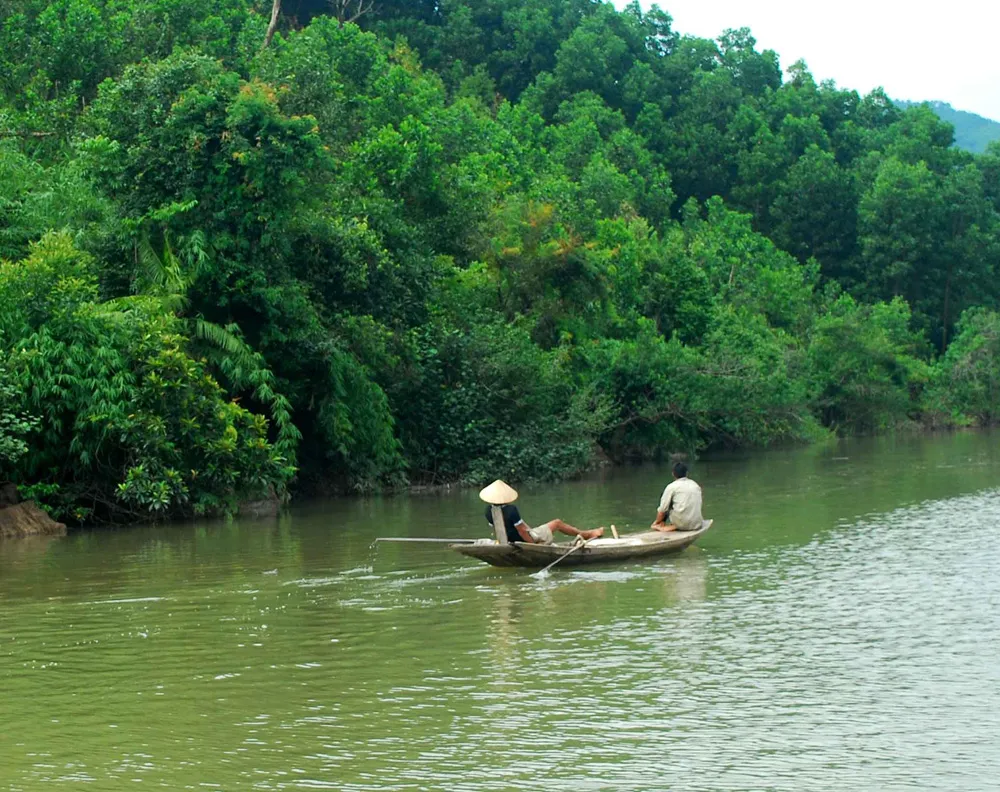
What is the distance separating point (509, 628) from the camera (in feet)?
39.4

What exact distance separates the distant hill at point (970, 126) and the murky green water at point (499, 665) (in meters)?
156

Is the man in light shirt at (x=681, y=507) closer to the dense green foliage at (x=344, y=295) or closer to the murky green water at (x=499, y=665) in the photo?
the murky green water at (x=499, y=665)

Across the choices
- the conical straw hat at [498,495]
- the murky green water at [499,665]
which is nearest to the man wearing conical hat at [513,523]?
the conical straw hat at [498,495]

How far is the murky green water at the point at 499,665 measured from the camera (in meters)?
7.77

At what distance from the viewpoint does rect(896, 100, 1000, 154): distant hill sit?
163 meters

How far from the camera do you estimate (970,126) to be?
17038 centimetres

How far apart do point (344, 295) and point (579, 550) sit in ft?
36.8

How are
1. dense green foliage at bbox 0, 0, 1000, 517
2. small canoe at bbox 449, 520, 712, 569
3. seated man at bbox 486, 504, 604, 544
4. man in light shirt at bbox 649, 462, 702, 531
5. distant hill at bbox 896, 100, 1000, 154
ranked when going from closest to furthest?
small canoe at bbox 449, 520, 712, 569 < seated man at bbox 486, 504, 604, 544 < man in light shirt at bbox 649, 462, 702, 531 < dense green foliage at bbox 0, 0, 1000, 517 < distant hill at bbox 896, 100, 1000, 154

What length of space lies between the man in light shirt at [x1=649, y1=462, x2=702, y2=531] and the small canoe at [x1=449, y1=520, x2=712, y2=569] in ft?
1.11

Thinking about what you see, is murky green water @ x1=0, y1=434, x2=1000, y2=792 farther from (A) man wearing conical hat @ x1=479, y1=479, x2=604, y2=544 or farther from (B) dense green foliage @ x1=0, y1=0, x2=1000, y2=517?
(B) dense green foliage @ x1=0, y1=0, x2=1000, y2=517

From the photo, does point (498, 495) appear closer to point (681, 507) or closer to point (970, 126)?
point (681, 507)

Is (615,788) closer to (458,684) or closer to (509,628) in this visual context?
(458,684)

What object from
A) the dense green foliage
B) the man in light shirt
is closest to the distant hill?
the dense green foliage

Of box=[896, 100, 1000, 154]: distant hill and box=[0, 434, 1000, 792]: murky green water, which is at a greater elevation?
box=[896, 100, 1000, 154]: distant hill
